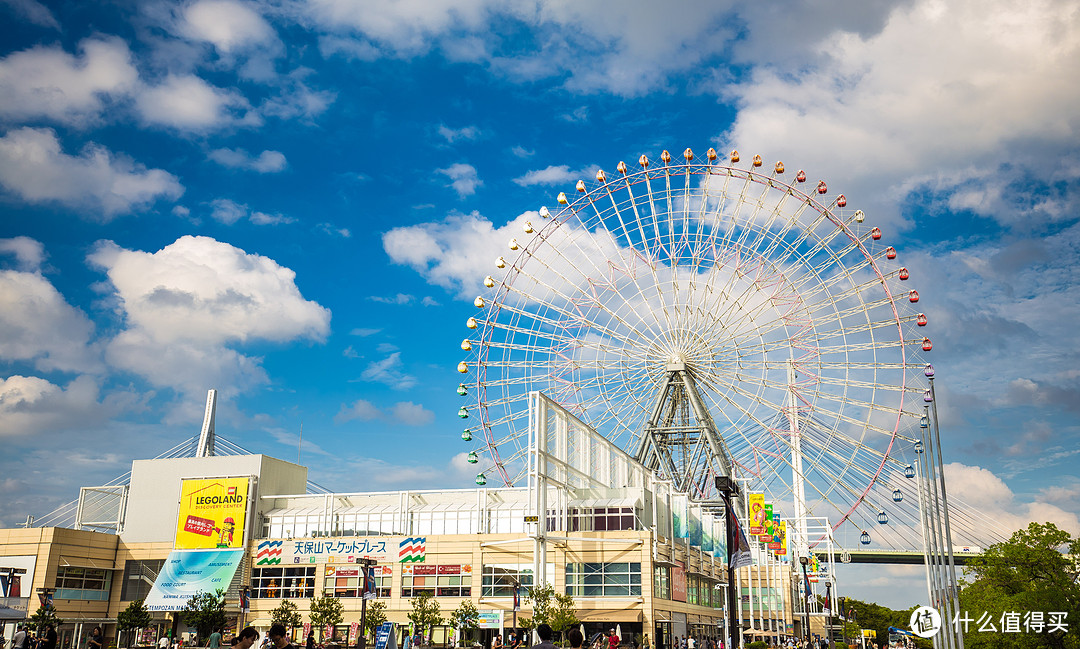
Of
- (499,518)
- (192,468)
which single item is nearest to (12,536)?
(192,468)

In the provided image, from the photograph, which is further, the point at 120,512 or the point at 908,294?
the point at 120,512

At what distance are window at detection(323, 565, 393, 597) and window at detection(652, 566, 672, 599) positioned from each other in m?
21.9

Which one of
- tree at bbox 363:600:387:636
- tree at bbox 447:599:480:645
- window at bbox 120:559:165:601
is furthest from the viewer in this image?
window at bbox 120:559:165:601

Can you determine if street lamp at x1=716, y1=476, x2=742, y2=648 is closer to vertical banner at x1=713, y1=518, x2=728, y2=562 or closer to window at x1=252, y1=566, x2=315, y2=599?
window at x1=252, y1=566, x2=315, y2=599

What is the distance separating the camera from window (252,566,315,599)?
7088cm

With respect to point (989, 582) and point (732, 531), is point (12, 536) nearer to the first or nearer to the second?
point (732, 531)

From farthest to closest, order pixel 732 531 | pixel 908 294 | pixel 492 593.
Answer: pixel 492 593 → pixel 908 294 → pixel 732 531

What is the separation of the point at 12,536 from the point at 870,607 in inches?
5923

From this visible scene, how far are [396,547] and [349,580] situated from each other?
15.6ft

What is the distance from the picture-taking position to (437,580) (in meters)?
68.1

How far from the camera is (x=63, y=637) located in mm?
71625

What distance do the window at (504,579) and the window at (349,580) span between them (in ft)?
28.1

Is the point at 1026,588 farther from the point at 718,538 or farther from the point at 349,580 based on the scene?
the point at 349,580

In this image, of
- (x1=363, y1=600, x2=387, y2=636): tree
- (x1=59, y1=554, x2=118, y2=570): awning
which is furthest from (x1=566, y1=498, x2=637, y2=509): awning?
(x1=59, y1=554, x2=118, y2=570): awning
